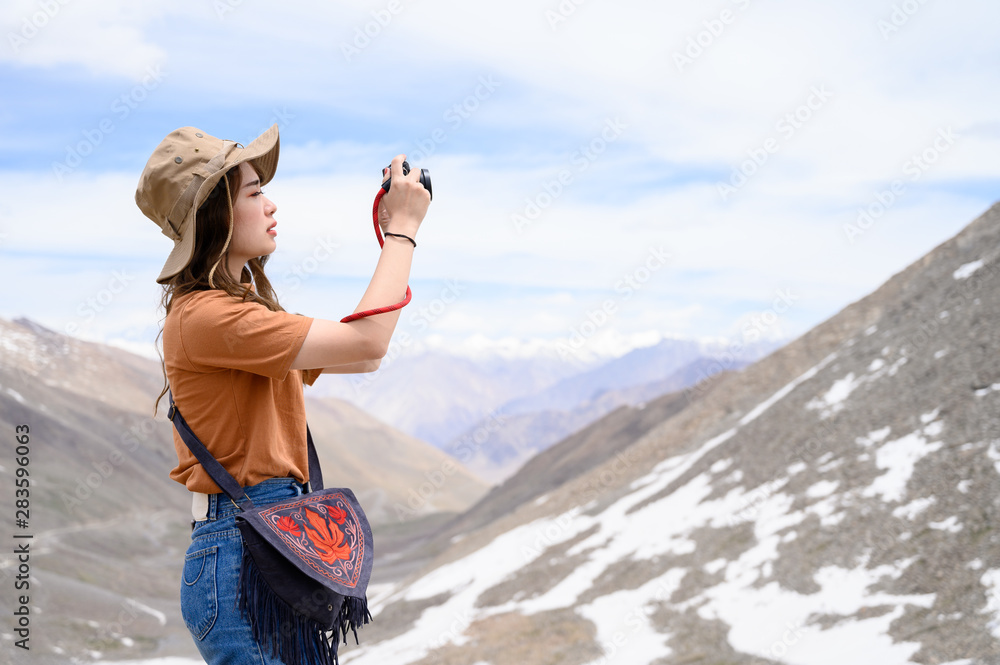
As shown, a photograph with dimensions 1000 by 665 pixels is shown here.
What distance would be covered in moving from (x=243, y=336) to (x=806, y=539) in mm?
17944

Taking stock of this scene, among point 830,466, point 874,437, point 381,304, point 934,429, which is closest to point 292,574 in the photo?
point 381,304

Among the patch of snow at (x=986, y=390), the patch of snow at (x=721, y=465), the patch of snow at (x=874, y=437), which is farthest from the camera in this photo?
the patch of snow at (x=721, y=465)

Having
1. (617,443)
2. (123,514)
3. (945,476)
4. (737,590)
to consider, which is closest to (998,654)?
(945,476)

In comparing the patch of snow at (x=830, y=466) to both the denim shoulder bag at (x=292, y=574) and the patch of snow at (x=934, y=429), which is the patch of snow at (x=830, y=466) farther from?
the denim shoulder bag at (x=292, y=574)

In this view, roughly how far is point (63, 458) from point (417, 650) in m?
88.8

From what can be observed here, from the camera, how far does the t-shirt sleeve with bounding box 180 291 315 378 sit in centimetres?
284

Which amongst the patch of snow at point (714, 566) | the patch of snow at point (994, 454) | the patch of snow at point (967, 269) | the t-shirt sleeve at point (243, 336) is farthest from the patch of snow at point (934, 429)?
the t-shirt sleeve at point (243, 336)

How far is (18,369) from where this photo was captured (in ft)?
427

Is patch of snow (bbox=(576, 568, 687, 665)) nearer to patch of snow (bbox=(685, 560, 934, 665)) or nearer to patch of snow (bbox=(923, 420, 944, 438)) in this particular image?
patch of snow (bbox=(685, 560, 934, 665))

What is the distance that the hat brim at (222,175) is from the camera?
9.96 ft

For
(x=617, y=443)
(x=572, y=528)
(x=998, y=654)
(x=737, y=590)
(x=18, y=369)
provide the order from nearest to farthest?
1. (x=998, y=654)
2. (x=737, y=590)
3. (x=572, y=528)
4. (x=617, y=443)
5. (x=18, y=369)

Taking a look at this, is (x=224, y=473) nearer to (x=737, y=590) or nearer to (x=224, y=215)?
(x=224, y=215)

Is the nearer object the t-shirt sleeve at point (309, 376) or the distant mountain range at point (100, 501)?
the t-shirt sleeve at point (309, 376)

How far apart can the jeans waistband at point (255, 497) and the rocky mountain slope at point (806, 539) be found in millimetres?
10964
